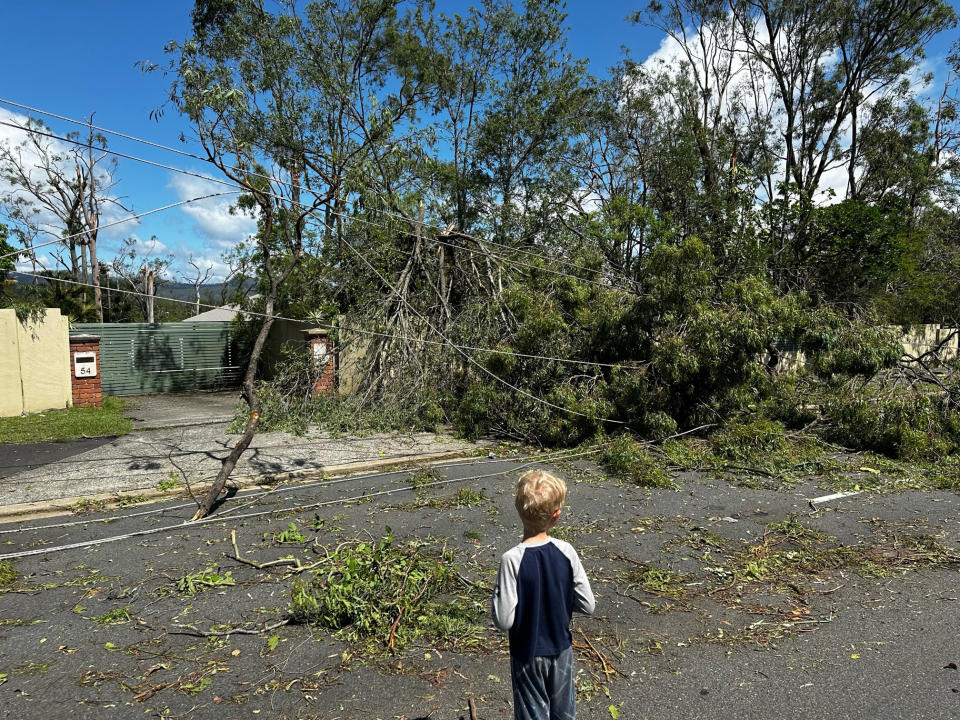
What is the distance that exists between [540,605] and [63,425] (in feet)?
38.4

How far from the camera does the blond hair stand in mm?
2369

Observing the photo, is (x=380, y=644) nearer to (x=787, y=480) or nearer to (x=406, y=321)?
(x=787, y=480)

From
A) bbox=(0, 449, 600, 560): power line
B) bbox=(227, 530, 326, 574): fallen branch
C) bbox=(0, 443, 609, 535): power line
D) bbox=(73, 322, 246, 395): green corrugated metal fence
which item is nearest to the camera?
bbox=(227, 530, 326, 574): fallen branch

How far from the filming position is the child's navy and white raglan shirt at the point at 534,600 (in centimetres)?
232

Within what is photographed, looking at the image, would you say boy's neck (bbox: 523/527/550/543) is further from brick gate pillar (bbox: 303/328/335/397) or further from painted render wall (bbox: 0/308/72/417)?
painted render wall (bbox: 0/308/72/417)

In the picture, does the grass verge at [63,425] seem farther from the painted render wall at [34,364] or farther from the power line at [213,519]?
the power line at [213,519]

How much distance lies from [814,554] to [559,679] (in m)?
3.63

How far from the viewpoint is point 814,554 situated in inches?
199

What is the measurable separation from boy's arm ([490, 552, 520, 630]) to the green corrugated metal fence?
16519 mm

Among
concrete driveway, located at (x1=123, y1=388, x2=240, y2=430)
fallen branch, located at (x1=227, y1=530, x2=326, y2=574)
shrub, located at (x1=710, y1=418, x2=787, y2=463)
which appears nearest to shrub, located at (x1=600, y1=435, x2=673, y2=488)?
shrub, located at (x1=710, y1=418, x2=787, y2=463)

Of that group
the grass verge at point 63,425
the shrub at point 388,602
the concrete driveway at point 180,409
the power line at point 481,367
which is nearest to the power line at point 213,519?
the power line at point 481,367

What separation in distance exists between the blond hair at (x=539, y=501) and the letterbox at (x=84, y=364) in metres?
14.2

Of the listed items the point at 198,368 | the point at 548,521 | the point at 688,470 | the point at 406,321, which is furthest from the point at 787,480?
the point at 198,368

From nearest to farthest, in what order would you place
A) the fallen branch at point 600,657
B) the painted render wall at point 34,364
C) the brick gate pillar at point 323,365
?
the fallen branch at point 600,657 < the brick gate pillar at point 323,365 < the painted render wall at point 34,364
